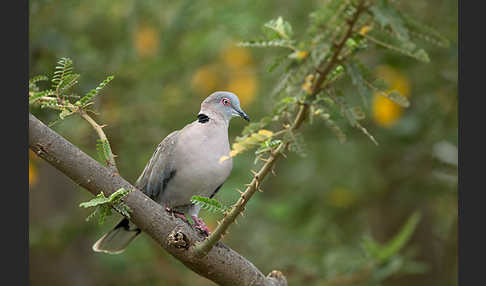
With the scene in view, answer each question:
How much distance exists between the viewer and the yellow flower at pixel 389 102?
6609mm

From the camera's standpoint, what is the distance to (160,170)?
3404 mm

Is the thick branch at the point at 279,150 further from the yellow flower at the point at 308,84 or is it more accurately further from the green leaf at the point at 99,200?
the green leaf at the point at 99,200

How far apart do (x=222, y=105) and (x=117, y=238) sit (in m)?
1.39

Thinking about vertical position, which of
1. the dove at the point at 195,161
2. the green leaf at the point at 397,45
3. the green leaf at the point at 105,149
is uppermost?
the green leaf at the point at 397,45

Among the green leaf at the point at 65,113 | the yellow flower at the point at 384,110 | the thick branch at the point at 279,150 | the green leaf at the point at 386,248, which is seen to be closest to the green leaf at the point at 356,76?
the thick branch at the point at 279,150

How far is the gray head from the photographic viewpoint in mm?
3172

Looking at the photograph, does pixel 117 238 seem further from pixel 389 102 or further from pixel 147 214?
pixel 389 102

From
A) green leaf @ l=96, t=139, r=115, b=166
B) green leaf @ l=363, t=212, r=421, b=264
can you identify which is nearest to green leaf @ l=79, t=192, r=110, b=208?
green leaf @ l=96, t=139, r=115, b=166

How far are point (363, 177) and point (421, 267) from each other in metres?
1.56

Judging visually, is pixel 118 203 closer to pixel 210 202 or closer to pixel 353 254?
pixel 210 202

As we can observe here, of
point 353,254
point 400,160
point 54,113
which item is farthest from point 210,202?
point 400,160

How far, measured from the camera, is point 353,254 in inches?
272

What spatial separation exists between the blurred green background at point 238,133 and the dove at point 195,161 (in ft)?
8.61

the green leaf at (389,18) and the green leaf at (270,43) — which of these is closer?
the green leaf at (389,18)
